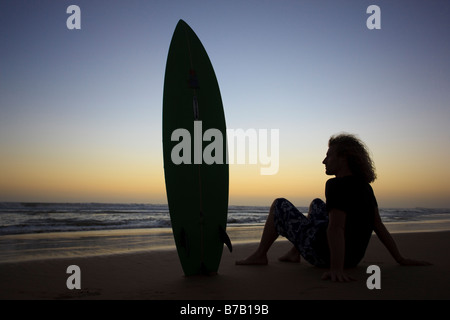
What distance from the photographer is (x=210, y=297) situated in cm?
215

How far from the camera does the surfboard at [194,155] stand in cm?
283

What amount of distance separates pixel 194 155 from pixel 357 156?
1229 millimetres

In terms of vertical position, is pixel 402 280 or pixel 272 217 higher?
pixel 272 217

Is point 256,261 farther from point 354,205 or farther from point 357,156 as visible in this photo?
point 357,156

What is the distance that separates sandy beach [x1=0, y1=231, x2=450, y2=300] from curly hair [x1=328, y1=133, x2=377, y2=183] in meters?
0.74

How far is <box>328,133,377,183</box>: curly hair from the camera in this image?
8.29 feet

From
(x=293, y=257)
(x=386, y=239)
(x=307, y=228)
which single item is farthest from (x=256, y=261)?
(x=386, y=239)

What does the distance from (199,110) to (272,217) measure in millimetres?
1060

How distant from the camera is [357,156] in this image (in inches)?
99.3

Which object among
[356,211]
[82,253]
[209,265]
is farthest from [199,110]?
[82,253]

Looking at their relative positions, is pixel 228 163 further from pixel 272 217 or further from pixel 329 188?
pixel 329 188

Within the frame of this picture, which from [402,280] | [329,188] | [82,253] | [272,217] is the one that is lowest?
[82,253]
